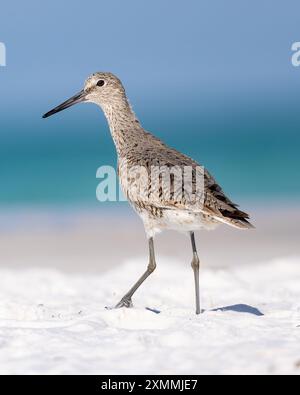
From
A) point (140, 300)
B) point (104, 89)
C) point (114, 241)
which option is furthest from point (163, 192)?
point (114, 241)

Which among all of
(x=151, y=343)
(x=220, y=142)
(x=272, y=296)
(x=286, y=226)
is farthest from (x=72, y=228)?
(x=220, y=142)

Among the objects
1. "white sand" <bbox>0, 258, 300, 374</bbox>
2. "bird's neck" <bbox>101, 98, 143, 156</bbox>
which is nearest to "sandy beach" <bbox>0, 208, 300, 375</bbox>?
"white sand" <bbox>0, 258, 300, 374</bbox>

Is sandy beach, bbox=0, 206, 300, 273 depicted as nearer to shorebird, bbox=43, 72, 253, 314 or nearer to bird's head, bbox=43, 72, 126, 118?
bird's head, bbox=43, 72, 126, 118

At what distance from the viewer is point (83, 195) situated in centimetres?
2319

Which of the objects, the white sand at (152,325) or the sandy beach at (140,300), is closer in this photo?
the white sand at (152,325)

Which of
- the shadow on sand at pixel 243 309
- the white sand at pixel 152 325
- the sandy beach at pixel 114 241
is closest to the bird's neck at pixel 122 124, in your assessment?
the white sand at pixel 152 325

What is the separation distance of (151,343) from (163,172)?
217cm

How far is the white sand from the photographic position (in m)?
6.20

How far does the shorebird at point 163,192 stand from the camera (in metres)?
8.33

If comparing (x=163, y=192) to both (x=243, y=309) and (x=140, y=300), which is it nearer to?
(x=243, y=309)

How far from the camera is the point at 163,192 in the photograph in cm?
852

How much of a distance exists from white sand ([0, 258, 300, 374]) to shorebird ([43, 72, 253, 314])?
795mm

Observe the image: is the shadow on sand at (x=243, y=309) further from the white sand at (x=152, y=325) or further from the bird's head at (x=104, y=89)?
the bird's head at (x=104, y=89)

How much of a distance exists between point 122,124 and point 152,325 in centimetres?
258
